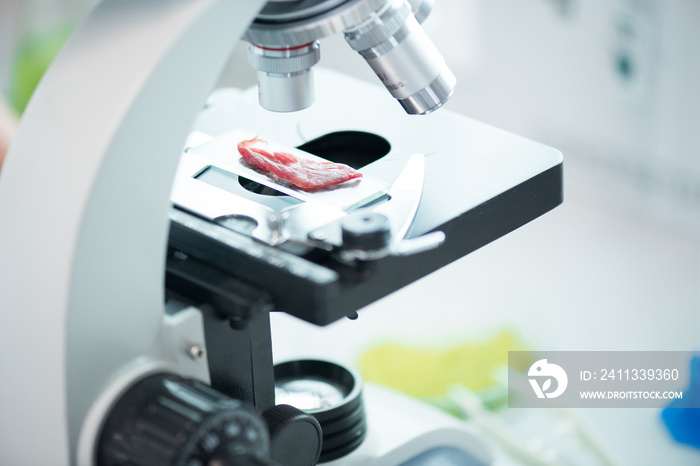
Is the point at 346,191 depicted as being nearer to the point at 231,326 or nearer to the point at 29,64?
the point at 231,326

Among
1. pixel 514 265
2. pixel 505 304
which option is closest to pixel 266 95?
pixel 505 304

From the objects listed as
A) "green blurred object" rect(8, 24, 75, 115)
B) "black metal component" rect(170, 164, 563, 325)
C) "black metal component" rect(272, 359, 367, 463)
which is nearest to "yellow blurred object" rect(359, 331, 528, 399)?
"black metal component" rect(272, 359, 367, 463)

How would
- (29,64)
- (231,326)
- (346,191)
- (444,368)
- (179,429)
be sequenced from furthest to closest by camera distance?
(29,64) → (444,368) → (346,191) → (231,326) → (179,429)

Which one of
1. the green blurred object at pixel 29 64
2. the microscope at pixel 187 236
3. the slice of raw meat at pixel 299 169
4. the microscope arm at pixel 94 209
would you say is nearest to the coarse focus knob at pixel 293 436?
the microscope at pixel 187 236

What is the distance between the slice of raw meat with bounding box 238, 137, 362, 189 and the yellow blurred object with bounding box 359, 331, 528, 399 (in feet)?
2.12

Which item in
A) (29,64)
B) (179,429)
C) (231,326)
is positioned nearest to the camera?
(179,429)

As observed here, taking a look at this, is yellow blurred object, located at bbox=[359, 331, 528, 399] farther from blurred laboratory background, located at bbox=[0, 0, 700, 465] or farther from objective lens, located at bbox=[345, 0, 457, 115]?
objective lens, located at bbox=[345, 0, 457, 115]

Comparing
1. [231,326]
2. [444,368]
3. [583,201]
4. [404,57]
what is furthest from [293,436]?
[583,201]

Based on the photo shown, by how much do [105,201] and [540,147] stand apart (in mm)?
487

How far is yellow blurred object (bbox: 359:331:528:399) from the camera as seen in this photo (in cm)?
151

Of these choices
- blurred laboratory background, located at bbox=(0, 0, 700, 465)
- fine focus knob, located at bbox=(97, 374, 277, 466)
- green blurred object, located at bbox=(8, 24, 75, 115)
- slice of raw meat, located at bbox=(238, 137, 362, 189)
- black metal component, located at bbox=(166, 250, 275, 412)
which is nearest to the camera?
fine focus knob, located at bbox=(97, 374, 277, 466)

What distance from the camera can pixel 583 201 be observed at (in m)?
2.19

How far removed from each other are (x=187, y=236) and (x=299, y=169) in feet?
0.51

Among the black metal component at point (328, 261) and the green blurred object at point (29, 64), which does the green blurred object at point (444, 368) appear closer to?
the black metal component at point (328, 261)
